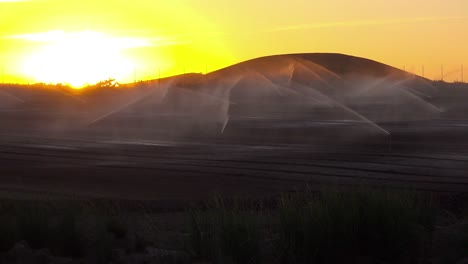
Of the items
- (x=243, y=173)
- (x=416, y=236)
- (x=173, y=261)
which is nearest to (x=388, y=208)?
(x=416, y=236)

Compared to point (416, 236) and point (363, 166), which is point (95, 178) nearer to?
point (363, 166)

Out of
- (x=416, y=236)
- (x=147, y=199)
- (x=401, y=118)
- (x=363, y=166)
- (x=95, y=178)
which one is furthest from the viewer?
(x=401, y=118)

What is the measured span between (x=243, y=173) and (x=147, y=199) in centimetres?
646

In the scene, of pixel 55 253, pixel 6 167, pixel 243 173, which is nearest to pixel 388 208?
pixel 55 253

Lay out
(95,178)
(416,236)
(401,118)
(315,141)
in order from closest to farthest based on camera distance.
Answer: (416,236) → (95,178) → (315,141) → (401,118)

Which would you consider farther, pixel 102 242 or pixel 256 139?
pixel 256 139

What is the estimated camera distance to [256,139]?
47.2m

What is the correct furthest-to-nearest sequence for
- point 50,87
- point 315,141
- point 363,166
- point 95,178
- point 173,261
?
point 50,87, point 315,141, point 363,166, point 95,178, point 173,261

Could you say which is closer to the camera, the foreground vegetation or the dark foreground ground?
the foreground vegetation

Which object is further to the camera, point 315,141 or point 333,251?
point 315,141

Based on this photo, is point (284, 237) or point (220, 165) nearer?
point (284, 237)

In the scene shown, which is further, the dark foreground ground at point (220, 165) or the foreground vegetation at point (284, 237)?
the dark foreground ground at point (220, 165)

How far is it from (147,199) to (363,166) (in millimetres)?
9851

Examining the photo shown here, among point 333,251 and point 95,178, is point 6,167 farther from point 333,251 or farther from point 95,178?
point 333,251
